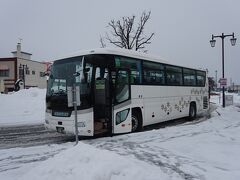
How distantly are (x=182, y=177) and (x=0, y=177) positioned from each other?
391 centimetres

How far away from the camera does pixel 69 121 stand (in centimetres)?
1223

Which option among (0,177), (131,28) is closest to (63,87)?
(0,177)

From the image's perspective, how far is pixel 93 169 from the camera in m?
6.65

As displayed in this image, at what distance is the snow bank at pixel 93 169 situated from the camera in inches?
255

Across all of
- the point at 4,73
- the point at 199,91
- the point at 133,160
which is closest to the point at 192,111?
the point at 199,91

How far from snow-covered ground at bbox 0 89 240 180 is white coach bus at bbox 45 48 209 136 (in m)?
0.90

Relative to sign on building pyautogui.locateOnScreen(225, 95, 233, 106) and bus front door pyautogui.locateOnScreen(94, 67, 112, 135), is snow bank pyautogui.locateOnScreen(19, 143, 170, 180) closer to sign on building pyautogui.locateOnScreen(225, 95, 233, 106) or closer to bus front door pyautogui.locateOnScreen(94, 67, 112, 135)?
bus front door pyautogui.locateOnScreen(94, 67, 112, 135)

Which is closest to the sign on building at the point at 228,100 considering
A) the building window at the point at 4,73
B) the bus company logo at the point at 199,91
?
the bus company logo at the point at 199,91

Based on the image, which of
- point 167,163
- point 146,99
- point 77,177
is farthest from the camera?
point 146,99

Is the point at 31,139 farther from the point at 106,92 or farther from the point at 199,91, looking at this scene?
the point at 199,91

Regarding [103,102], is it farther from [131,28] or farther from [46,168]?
[131,28]

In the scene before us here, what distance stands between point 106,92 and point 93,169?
6.13 meters

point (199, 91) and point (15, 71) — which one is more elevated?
point (15, 71)

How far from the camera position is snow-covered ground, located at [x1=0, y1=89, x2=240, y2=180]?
6711 mm
